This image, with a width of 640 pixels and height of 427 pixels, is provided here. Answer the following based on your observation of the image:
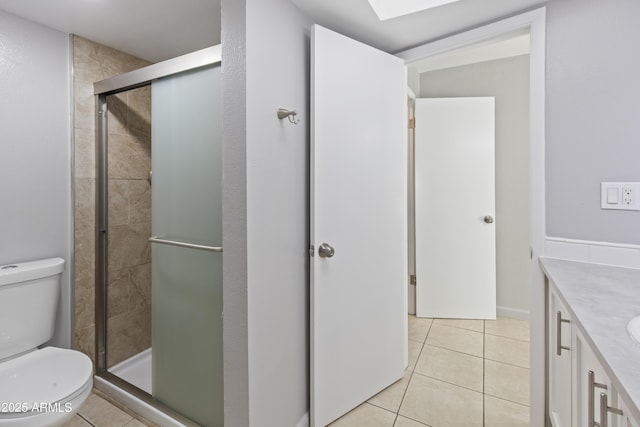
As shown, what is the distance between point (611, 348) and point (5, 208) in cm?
243

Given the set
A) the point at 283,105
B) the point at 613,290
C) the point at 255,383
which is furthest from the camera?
the point at 283,105

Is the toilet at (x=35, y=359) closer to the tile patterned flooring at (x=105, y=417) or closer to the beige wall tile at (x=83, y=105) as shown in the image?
the tile patterned flooring at (x=105, y=417)

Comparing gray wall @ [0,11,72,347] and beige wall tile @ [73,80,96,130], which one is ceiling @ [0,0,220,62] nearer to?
gray wall @ [0,11,72,347]

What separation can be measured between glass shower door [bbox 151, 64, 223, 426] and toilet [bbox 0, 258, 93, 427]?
1.23 ft

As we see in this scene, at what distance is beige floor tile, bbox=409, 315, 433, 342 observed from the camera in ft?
7.98

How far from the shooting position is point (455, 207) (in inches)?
106

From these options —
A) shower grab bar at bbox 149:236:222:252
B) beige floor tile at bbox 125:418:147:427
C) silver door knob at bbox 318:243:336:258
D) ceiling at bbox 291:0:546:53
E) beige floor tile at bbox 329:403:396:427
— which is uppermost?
ceiling at bbox 291:0:546:53

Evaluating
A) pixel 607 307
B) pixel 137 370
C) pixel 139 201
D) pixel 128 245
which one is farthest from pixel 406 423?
pixel 139 201

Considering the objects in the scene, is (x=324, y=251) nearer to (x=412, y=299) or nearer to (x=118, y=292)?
(x=118, y=292)

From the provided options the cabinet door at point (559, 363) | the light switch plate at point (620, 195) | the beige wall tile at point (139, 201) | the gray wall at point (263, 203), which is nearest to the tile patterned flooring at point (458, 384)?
the cabinet door at point (559, 363)

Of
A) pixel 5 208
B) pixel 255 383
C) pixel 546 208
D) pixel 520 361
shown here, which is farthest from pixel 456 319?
pixel 5 208

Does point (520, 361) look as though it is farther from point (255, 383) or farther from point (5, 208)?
point (5, 208)

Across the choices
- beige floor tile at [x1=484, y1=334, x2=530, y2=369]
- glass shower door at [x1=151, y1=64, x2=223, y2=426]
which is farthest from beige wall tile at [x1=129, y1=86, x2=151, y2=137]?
beige floor tile at [x1=484, y1=334, x2=530, y2=369]

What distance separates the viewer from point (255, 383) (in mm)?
1202
